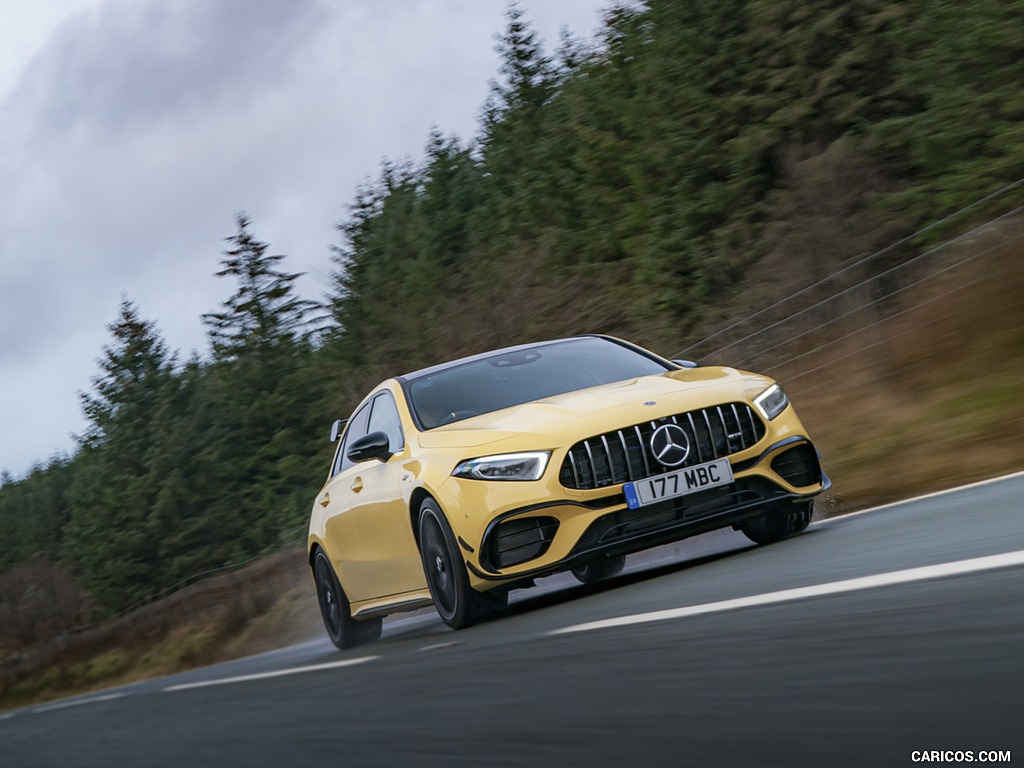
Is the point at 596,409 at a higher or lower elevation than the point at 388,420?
lower

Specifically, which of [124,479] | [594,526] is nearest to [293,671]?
[594,526]

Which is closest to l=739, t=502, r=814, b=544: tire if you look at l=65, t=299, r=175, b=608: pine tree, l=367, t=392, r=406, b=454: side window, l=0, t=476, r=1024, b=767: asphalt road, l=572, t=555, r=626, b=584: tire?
l=0, t=476, r=1024, b=767: asphalt road

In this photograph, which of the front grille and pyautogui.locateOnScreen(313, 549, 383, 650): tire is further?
pyautogui.locateOnScreen(313, 549, 383, 650): tire

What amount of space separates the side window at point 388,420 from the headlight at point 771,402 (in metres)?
2.06

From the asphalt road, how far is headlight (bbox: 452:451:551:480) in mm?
694

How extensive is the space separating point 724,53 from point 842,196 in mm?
7188

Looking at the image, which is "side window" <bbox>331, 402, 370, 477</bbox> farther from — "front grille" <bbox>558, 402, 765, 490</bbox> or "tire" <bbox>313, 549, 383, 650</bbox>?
"front grille" <bbox>558, 402, 765, 490</bbox>

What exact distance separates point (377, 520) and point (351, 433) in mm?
1581

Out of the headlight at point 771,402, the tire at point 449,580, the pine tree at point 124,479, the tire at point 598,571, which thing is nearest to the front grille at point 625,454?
the headlight at point 771,402

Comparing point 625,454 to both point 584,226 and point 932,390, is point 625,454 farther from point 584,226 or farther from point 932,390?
point 584,226

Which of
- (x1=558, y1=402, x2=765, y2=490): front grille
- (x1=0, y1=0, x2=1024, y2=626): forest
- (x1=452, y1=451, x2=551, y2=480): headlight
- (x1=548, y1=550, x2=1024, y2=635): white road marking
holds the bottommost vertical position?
(x1=548, y1=550, x2=1024, y2=635): white road marking

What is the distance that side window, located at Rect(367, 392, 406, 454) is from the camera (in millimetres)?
8414

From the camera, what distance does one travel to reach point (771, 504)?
292 inches

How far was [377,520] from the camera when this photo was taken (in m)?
8.50
